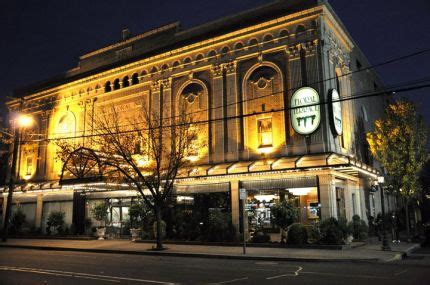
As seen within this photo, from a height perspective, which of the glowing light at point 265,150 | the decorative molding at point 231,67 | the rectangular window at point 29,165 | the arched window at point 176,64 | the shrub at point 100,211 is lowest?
the shrub at point 100,211

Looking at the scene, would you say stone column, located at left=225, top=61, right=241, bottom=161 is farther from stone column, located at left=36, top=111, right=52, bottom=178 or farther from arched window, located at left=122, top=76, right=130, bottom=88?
stone column, located at left=36, top=111, right=52, bottom=178

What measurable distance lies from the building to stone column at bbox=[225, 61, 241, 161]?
0.07 m

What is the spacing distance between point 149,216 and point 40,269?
14.9 metres

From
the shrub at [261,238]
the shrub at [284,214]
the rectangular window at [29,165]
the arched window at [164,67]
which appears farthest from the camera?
the rectangular window at [29,165]

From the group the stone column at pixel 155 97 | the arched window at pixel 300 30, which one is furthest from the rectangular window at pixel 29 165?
the arched window at pixel 300 30

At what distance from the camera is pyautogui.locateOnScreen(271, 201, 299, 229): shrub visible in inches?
920

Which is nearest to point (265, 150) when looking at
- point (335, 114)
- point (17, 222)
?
point (335, 114)

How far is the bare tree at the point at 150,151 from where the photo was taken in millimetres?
24203

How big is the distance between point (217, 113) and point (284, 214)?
934 cm

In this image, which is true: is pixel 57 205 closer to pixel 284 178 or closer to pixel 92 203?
pixel 92 203

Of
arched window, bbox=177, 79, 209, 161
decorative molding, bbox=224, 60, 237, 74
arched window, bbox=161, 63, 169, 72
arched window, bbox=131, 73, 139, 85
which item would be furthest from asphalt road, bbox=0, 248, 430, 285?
arched window, bbox=131, 73, 139, 85

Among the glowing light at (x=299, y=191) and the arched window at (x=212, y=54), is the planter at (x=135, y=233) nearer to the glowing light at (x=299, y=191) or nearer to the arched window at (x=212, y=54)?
the glowing light at (x=299, y=191)

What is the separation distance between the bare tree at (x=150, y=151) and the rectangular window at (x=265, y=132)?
4.26 meters

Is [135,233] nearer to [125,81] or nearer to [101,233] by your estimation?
[101,233]
